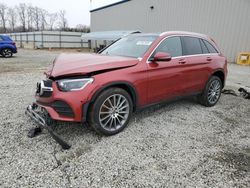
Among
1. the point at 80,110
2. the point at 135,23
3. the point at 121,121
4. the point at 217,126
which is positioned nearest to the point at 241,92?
the point at 217,126

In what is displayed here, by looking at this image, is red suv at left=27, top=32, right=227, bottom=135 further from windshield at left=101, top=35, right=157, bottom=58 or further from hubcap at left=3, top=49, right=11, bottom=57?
hubcap at left=3, top=49, right=11, bottom=57

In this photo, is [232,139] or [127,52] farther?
[127,52]

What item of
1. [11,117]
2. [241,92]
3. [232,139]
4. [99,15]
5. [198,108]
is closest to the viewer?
[232,139]

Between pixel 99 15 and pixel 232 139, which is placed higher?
pixel 99 15

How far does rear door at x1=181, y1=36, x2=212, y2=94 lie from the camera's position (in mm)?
4254

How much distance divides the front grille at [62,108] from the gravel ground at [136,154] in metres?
0.47

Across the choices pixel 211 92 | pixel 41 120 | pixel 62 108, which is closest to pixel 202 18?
pixel 211 92

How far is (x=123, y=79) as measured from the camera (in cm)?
318

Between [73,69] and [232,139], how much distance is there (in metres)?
2.77

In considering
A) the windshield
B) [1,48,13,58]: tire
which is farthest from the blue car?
the windshield

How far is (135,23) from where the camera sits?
23.6m

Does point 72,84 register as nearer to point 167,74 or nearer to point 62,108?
point 62,108

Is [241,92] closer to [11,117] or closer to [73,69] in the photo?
[73,69]

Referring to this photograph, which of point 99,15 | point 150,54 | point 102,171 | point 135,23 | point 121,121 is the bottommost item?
point 102,171
